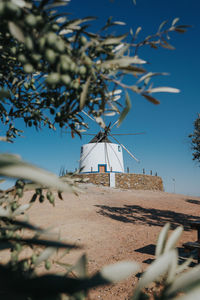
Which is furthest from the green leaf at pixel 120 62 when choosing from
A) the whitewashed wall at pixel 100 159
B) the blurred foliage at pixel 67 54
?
the whitewashed wall at pixel 100 159

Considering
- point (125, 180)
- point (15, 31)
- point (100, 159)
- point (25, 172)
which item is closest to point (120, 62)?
point (15, 31)

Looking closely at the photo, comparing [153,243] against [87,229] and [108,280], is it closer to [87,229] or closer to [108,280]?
[87,229]

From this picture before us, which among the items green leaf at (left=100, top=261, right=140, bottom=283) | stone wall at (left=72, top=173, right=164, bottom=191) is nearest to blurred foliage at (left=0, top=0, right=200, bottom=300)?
green leaf at (left=100, top=261, right=140, bottom=283)

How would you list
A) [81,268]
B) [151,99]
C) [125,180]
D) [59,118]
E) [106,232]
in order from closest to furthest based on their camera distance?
1. [81,268]
2. [151,99]
3. [59,118]
4. [106,232]
5. [125,180]

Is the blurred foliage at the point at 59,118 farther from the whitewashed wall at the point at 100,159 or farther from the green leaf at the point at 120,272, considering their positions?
the whitewashed wall at the point at 100,159

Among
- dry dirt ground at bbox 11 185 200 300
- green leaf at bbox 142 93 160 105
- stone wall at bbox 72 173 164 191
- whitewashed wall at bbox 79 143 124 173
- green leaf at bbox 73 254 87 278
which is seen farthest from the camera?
whitewashed wall at bbox 79 143 124 173

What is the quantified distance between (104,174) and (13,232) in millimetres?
25134

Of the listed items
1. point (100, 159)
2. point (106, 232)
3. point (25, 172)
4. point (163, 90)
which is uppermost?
point (100, 159)

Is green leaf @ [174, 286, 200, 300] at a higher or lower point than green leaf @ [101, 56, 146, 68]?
lower

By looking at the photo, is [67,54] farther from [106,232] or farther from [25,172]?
[106,232]

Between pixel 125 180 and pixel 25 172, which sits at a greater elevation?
pixel 25 172

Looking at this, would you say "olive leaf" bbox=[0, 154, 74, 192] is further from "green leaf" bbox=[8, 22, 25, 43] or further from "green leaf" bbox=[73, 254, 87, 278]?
"green leaf" bbox=[8, 22, 25, 43]

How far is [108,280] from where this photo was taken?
2.41 feet

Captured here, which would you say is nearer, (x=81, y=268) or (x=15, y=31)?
(x=81, y=268)
